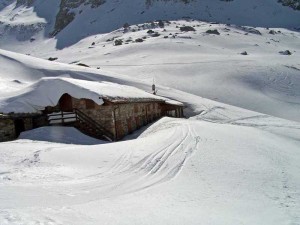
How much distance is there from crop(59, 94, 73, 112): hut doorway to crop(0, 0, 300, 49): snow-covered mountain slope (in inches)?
2732

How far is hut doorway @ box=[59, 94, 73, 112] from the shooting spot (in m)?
21.5

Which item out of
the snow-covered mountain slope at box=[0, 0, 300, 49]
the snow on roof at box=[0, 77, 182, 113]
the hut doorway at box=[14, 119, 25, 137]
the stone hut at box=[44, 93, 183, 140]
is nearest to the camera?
the hut doorway at box=[14, 119, 25, 137]

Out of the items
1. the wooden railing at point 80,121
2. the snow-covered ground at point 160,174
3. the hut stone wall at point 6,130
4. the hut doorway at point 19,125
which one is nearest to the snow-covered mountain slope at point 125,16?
the snow-covered ground at point 160,174

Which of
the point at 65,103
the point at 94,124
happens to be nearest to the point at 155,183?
the point at 94,124

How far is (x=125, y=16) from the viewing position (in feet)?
317

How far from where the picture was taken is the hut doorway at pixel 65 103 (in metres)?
21.5

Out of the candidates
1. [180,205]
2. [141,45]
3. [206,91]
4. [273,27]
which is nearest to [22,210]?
[180,205]

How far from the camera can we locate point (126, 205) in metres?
7.57

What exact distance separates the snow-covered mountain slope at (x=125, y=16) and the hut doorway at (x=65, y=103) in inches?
2732

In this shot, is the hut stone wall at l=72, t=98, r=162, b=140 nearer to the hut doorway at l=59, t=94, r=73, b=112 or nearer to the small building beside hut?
the small building beside hut

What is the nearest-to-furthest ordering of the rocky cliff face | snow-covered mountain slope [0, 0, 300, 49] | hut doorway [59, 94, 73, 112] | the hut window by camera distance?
the hut window < hut doorway [59, 94, 73, 112] < snow-covered mountain slope [0, 0, 300, 49] < the rocky cliff face

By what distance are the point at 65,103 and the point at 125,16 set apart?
78.8 m

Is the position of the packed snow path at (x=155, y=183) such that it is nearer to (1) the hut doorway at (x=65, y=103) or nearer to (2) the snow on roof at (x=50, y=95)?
(2) the snow on roof at (x=50, y=95)

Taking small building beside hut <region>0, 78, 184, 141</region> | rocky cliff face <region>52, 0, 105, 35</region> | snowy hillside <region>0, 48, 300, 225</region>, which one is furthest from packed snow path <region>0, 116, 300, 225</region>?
rocky cliff face <region>52, 0, 105, 35</region>
